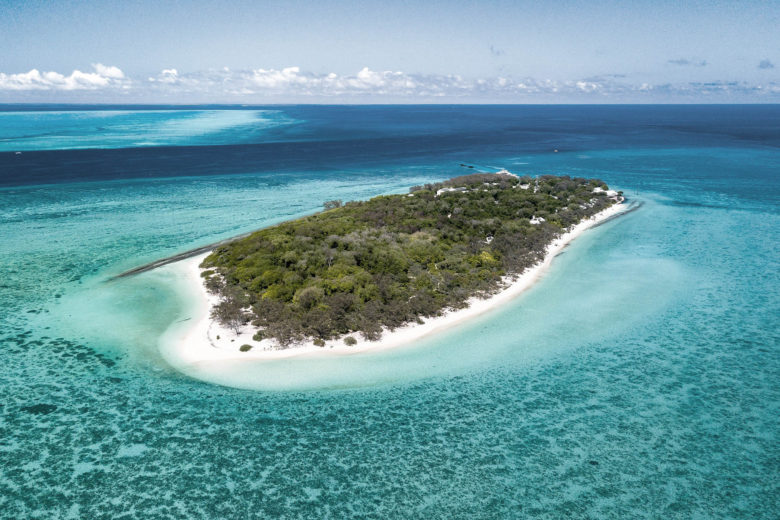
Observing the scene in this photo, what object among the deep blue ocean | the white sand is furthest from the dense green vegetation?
the deep blue ocean

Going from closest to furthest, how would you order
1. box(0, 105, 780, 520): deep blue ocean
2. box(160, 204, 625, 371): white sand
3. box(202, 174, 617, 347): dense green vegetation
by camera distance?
box(0, 105, 780, 520): deep blue ocean < box(160, 204, 625, 371): white sand < box(202, 174, 617, 347): dense green vegetation

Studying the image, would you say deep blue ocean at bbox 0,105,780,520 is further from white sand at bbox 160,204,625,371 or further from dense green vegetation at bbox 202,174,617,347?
dense green vegetation at bbox 202,174,617,347

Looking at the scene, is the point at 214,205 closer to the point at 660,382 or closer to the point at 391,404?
the point at 391,404

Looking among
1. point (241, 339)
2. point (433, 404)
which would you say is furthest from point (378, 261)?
point (433, 404)

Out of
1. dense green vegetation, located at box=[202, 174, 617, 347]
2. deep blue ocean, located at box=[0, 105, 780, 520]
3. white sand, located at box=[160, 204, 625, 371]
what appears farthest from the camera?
dense green vegetation, located at box=[202, 174, 617, 347]

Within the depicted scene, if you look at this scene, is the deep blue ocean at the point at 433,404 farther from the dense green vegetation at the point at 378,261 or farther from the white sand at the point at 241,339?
the dense green vegetation at the point at 378,261

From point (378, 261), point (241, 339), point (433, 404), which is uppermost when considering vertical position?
point (378, 261)

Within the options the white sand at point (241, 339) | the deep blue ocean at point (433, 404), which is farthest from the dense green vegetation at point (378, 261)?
the deep blue ocean at point (433, 404)

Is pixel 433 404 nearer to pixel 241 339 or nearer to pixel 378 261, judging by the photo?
pixel 241 339
